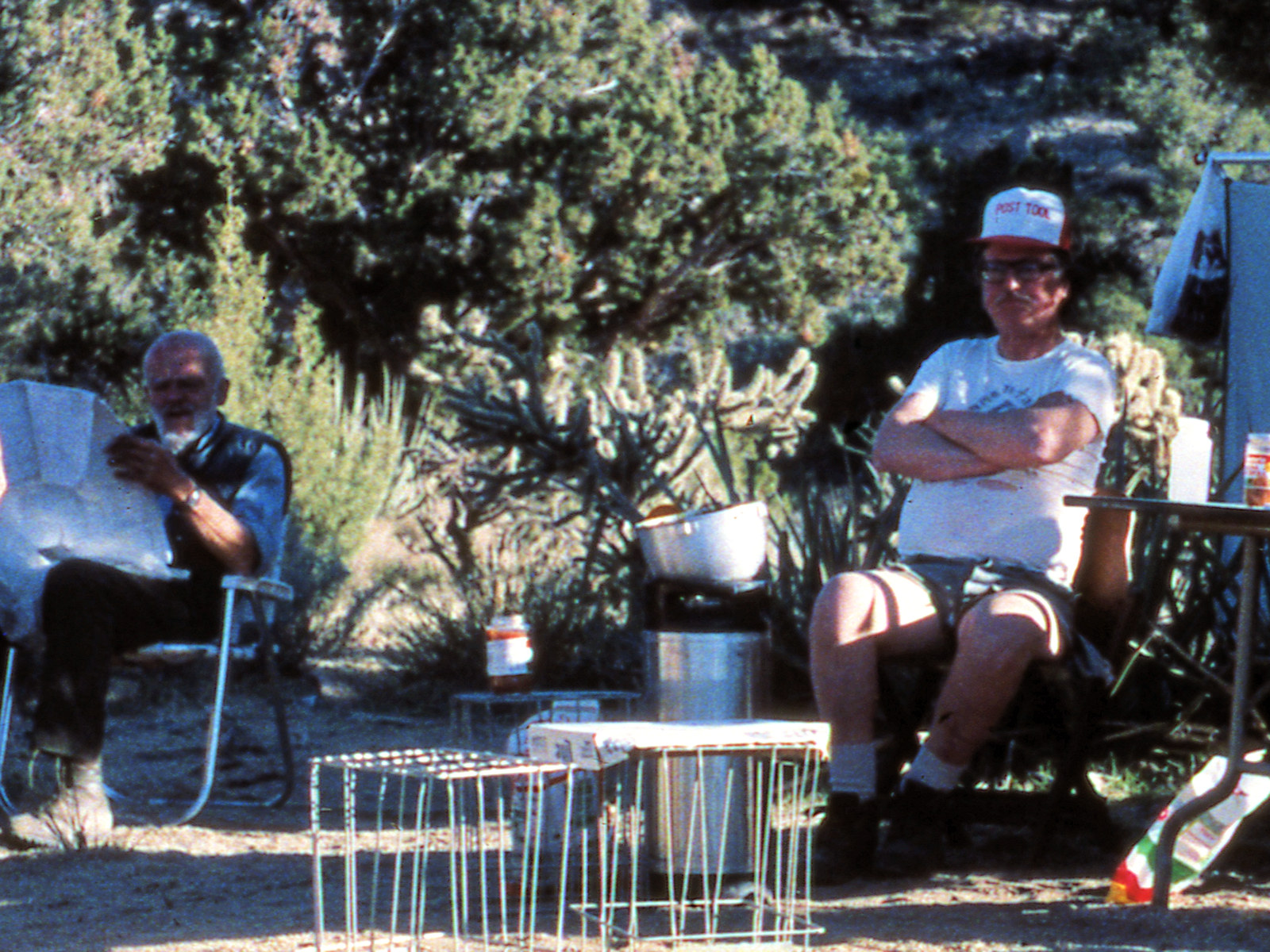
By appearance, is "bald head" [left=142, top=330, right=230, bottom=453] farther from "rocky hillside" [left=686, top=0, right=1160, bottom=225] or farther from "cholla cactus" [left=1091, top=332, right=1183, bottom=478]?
"rocky hillside" [left=686, top=0, right=1160, bottom=225]

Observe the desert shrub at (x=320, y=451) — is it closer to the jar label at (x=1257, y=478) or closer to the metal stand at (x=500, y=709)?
the metal stand at (x=500, y=709)

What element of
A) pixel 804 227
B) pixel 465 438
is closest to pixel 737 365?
pixel 804 227

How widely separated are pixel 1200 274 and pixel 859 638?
2490mm

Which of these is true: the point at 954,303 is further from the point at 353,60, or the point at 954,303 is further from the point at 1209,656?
the point at 1209,656

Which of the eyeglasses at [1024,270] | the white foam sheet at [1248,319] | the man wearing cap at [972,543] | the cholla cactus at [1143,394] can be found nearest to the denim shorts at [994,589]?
the man wearing cap at [972,543]

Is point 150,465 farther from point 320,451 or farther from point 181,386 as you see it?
point 320,451

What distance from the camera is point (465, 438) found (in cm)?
608

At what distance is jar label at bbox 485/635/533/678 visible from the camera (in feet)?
13.2

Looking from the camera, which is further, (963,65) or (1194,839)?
(963,65)

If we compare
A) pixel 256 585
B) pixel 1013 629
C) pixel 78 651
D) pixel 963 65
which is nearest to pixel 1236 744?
pixel 1013 629

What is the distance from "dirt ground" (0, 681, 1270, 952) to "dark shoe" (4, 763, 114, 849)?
0.04m

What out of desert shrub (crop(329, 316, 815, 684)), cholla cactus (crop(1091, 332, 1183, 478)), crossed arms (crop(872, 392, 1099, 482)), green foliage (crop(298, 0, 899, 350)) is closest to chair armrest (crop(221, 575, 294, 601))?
desert shrub (crop(329, 316, 815, 684))

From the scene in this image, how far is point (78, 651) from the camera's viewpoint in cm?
366

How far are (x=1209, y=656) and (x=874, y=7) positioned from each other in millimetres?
37884
